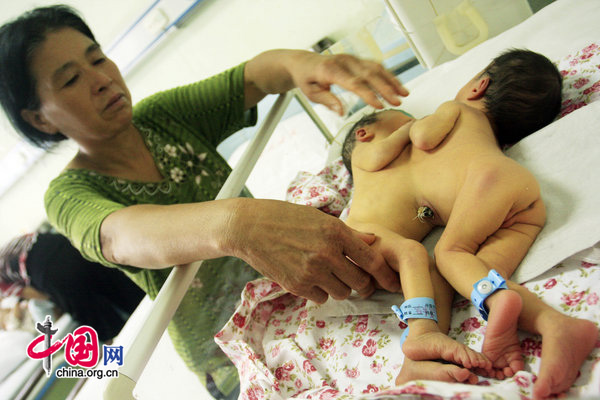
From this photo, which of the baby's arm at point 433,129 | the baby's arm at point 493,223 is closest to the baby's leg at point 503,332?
the baby's arm at point 493,223

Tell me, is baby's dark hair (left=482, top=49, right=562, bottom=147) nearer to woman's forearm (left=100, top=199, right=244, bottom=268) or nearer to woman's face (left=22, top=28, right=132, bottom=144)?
woman's forearm (left=100, top=199, right=244, bottom=268)

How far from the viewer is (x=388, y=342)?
71cm

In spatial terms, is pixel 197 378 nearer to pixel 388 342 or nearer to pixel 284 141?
pixel 388 342

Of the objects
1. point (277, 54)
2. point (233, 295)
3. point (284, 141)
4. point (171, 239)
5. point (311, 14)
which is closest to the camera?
point (171, 239)

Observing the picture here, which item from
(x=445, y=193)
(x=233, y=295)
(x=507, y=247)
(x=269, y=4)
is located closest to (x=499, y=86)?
(x=445, y=193)

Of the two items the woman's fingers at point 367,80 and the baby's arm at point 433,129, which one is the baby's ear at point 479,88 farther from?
the woman's fingers at point 367,80

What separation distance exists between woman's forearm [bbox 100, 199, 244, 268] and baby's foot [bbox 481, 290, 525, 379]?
0.42m

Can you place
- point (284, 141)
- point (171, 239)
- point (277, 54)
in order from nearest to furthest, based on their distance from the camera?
point (171, 239), point (277, 54), point (284, 141)

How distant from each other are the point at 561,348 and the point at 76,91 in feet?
3.57

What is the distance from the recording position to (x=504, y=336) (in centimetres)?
53

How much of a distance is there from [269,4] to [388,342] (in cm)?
231

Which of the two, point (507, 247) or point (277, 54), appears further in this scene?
point (277, 54)

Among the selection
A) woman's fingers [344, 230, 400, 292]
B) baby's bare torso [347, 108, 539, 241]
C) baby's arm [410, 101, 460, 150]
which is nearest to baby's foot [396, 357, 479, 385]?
woman's fingers [344, 230, 400, 292]

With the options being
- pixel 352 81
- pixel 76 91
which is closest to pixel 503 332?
pixel 352 81
